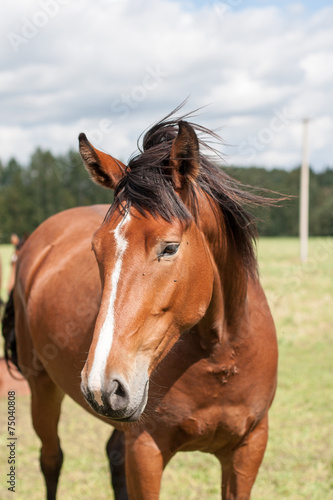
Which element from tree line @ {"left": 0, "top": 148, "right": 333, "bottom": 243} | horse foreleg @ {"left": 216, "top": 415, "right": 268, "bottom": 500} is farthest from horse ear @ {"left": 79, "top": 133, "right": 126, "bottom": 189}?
tree line @ {"left": 0, "top": 148, "right": 333, "bottom": 243}

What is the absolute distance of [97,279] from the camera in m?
2.99

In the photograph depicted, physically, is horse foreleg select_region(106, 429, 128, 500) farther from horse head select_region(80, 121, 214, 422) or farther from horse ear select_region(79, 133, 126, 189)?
horse ear select_region(79, 133, 126, 189)

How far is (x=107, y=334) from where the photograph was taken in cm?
166

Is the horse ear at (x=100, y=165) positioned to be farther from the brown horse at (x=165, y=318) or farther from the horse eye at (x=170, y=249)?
the horse eye at (x=170, y=249)

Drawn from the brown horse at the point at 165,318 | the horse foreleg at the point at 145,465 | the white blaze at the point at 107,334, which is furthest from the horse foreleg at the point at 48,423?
the white blaze at the point at 107,334

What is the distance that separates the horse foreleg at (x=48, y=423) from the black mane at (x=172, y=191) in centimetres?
212

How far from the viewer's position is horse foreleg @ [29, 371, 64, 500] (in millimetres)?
3771

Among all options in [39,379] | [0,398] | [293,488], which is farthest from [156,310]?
[0,398]

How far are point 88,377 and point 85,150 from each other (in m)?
1.01

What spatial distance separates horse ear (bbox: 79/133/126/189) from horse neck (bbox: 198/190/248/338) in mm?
395

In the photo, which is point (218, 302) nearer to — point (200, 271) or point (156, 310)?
point (200, 271)

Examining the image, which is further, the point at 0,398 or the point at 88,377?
the point at 0,398

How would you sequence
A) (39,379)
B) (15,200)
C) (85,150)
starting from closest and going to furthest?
(85,150)
(39,379)
(15,200)

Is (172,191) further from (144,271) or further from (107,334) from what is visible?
(107,334)
